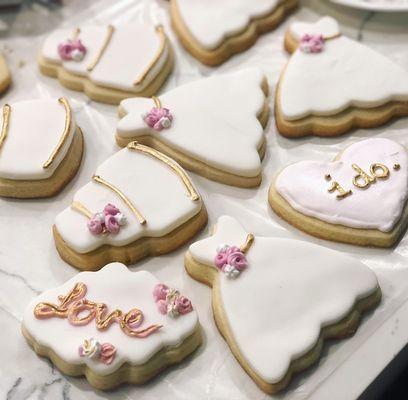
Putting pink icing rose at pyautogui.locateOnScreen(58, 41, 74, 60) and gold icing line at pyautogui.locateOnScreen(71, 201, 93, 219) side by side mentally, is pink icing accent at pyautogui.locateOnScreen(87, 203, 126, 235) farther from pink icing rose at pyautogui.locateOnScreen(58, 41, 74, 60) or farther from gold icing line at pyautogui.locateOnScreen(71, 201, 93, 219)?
pink icing rose at pyautogui.locateOnScreen(58, 41, 74, 60)

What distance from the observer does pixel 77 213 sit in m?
1.28

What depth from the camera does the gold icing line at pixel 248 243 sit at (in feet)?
3.88

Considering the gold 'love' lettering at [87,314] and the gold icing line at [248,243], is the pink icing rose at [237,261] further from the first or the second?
the gold 'love' lettering at [87,314]

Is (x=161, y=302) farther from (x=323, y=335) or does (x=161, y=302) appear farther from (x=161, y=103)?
(x=161, y=103)

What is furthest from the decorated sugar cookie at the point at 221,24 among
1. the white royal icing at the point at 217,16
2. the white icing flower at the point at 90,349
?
the white icing flower at the point at 90,349

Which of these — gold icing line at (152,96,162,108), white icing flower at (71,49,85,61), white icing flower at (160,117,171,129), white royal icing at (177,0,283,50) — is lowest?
white icing flower at (160,117,171,129)

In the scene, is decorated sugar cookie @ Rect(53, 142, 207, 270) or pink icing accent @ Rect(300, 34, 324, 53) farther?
pink icing accent @ Rect(300, 34, 324, 53)

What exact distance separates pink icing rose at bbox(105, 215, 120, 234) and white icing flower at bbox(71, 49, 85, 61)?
51 cm

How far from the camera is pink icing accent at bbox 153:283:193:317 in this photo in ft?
3.67

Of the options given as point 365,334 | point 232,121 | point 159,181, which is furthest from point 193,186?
point 365,334

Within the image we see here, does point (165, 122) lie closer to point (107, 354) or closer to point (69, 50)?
point (69, 50)

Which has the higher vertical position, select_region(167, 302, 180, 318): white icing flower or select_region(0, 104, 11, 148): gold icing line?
select_region(0, 104, 11, 148): gold icing line

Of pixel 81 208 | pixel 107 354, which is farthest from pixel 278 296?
pixel 81 208

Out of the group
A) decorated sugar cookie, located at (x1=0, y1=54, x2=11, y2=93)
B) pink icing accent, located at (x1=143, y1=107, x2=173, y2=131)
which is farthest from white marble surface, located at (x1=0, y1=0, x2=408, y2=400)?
pink icing accent, located at (x1=143, y1=107, x2=173, y2=131)
